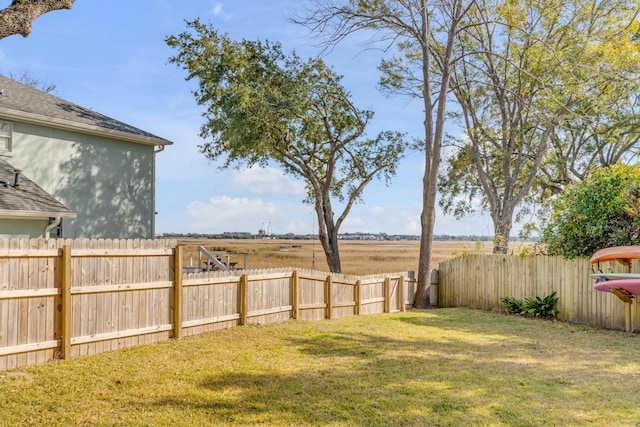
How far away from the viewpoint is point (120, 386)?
5895mm

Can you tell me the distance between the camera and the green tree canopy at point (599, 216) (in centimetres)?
1123

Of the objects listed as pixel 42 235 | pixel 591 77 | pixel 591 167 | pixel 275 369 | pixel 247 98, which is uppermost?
pixel 591 77

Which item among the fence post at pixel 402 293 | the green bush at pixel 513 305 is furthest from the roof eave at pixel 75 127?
the green bush at pixel 513 305

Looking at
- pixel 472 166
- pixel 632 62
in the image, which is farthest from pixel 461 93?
pixel 632 62

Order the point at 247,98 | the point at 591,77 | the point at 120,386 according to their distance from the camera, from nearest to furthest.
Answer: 1. the point at 120,386
2. the point at 247,98
3. the point at 591,77

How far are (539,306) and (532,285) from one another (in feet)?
2.24

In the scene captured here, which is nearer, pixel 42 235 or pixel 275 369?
pixel 275 369

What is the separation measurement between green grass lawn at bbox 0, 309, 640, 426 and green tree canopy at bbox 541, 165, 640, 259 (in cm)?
302

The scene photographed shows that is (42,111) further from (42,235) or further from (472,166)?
(472,166)

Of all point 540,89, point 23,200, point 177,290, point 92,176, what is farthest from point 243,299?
point 540,89

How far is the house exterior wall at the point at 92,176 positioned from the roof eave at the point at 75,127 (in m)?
0.18

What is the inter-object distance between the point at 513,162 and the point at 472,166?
1857mm

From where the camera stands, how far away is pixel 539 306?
12680 mm

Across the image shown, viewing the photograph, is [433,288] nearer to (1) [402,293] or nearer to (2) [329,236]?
(1) [402,293]
